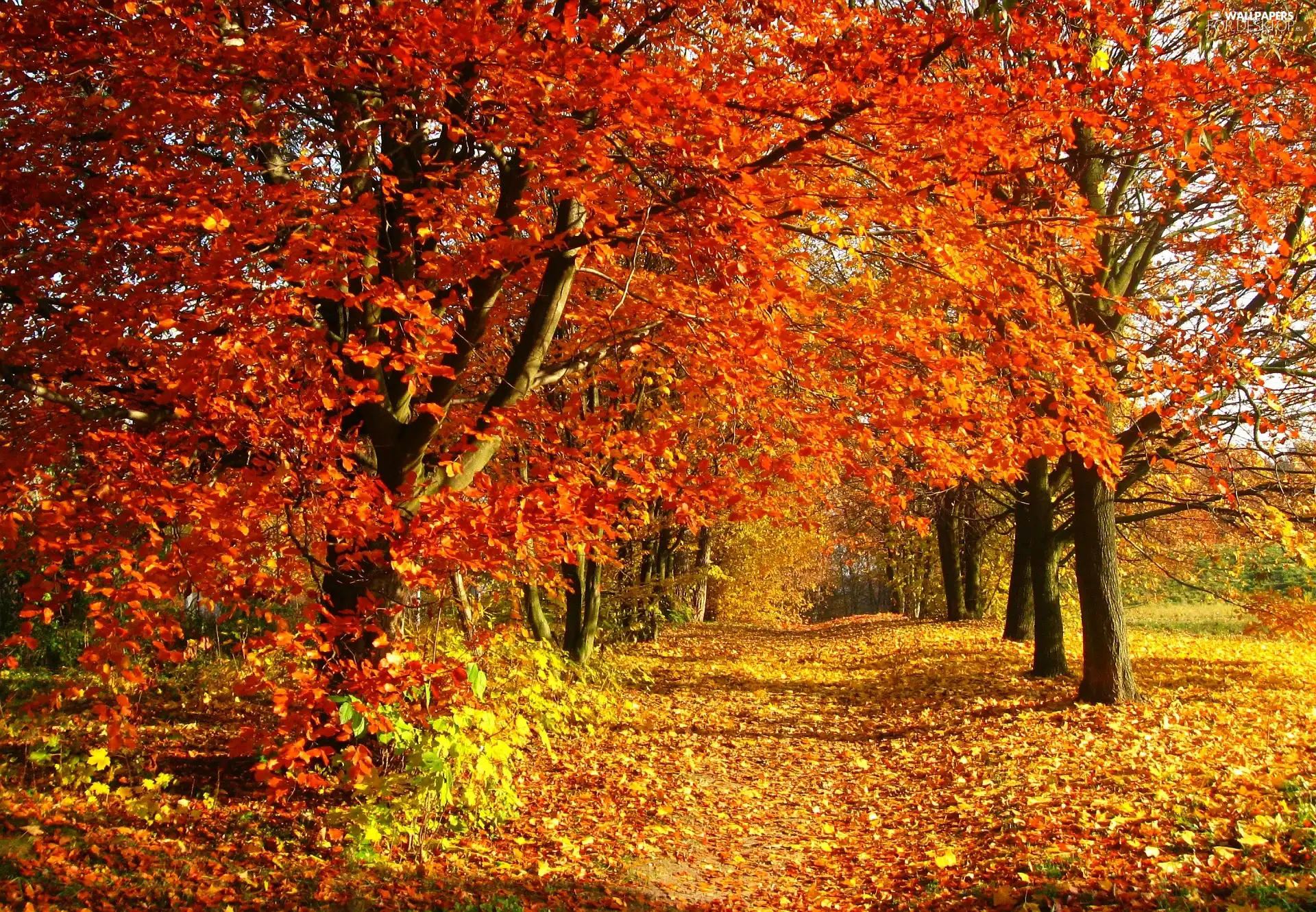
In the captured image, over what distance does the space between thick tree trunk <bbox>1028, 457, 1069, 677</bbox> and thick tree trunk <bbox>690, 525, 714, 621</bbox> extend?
10057mm

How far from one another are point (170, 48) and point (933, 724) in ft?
35.1

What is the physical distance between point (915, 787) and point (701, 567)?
16065 millimetres

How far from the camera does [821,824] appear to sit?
761cm

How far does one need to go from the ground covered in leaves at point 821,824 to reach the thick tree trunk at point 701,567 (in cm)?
1282

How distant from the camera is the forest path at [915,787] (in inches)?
224

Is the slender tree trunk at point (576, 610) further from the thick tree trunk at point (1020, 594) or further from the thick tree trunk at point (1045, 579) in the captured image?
the thick tree trunk at point (1020, 594)

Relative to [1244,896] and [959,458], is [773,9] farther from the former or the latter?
[1244,896]

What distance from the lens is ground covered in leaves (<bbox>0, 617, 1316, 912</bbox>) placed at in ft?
16.8

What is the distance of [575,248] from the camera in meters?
6.75

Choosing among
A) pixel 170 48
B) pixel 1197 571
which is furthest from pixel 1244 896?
pixel 1197 571

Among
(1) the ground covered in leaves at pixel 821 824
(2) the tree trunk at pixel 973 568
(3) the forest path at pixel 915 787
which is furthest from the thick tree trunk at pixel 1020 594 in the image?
(1) the ground covered in leaves at pixel 821 824

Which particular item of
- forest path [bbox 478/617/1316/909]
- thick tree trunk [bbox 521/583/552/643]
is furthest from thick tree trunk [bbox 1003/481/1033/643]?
thick tree trunk [bbox 521/583/552/643]

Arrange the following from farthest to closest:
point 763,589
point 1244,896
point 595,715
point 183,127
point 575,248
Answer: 1. point 763,589
2. point 595,715
3. point 575,248
4. point 183,127
5. point 1244,896

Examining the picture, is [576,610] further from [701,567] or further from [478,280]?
[701,567]
